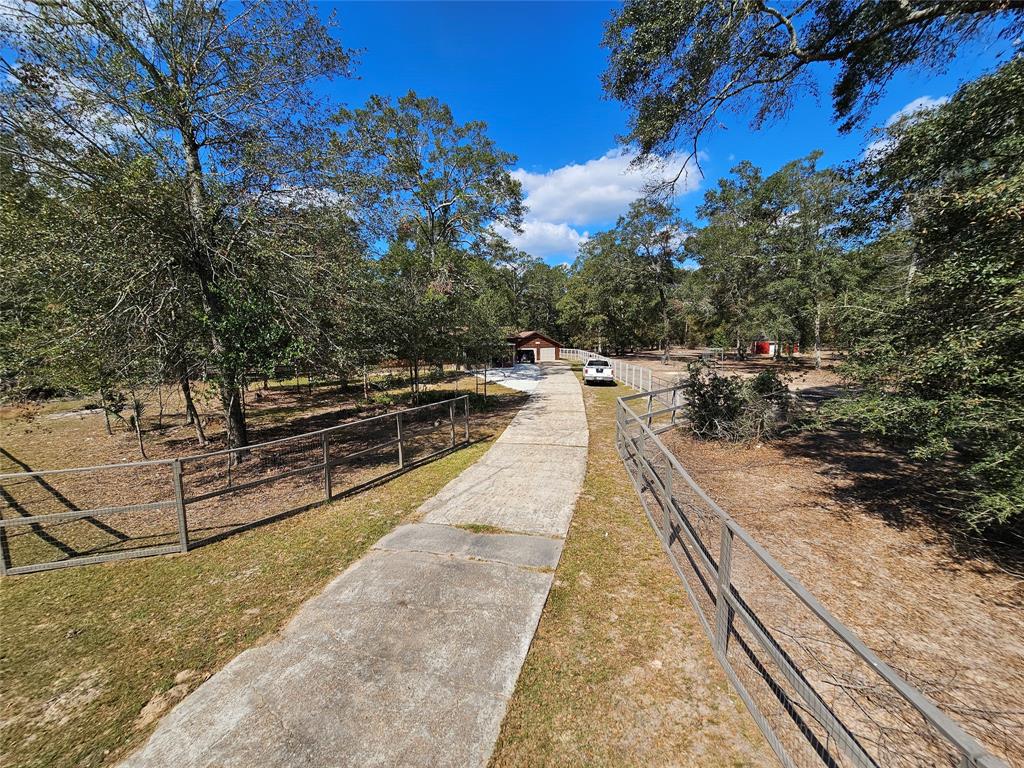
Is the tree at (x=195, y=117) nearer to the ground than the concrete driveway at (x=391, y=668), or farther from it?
farther from it

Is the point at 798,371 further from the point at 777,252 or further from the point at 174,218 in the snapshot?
the point at 174,218

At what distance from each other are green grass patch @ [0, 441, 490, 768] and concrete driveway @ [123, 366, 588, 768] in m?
0.31

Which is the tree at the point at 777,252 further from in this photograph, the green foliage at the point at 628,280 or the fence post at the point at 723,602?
the fence post at the point at 723,602

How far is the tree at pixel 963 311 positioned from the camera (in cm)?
Answer: 352

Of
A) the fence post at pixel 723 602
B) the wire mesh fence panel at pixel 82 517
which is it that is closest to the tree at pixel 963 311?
the fence post at pixel 723 602

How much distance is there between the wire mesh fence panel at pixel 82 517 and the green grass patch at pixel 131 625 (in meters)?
0.61

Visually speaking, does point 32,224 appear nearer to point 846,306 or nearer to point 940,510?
point 846,306

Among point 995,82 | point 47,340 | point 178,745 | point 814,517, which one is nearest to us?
point 178,745

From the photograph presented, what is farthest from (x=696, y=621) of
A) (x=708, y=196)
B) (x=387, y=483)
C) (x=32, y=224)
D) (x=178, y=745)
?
(x=708, y=196)

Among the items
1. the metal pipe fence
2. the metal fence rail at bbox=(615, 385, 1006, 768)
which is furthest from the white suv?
the metal fence rail at bbox=(615, 385, 1006, 768)

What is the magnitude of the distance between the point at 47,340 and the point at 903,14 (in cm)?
1422

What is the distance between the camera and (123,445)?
33.1ft

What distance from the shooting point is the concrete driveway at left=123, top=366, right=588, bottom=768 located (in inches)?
88.4

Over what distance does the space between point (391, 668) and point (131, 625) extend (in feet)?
8.42
